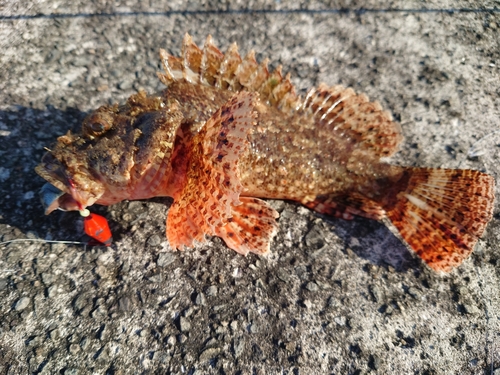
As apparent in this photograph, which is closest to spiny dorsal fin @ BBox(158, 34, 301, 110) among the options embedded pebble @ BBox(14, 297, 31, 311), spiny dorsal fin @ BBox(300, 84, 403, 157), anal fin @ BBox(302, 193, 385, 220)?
spiny dorsal fin @ BBox(300, 84, 403, 157)

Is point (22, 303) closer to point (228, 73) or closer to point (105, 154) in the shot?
point (105, 154)

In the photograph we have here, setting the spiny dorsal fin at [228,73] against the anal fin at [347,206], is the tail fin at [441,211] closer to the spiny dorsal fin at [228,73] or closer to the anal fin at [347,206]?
the anal fin at [347,206]

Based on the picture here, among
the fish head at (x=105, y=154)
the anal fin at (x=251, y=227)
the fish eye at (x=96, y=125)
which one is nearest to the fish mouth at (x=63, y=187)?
the fish head at (x=105, y=154)

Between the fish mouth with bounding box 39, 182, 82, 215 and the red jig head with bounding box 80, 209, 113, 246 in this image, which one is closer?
the fish mouth with bounding box 39, 182, 82, 215

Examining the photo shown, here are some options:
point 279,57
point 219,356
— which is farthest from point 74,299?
point 279,57

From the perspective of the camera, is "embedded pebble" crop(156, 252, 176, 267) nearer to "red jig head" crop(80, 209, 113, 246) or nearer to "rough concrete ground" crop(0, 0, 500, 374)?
"rough concrete ground" crop(0, 0, 500, 374)

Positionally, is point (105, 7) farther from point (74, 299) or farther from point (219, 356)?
point (219, 356)

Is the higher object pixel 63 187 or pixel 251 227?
pixel 251 227

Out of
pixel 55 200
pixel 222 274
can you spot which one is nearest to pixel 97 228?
pixel 55 200
